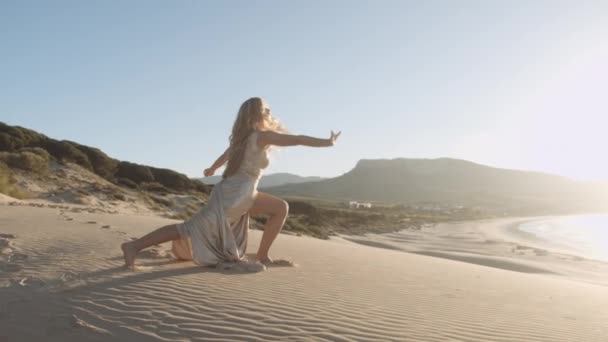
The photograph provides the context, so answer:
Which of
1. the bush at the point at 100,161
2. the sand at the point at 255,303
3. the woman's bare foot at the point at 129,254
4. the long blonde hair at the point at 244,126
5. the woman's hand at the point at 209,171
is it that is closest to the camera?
the sand at the point at 255,303

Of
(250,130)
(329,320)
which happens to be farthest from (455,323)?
(250,130)

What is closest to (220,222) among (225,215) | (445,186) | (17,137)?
(225,215)

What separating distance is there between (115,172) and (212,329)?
31.4 metres

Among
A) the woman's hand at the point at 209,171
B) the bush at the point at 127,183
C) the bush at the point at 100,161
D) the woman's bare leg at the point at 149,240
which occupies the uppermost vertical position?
the bush at the point at 100,161

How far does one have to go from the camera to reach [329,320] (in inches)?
158

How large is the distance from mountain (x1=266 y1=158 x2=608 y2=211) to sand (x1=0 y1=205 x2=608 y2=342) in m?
122

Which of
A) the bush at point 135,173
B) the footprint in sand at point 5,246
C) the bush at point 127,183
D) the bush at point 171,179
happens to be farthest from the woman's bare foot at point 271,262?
the bush at point 135,173

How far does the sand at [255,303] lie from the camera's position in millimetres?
3727

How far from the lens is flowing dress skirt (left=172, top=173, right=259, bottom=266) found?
5141 millimetres

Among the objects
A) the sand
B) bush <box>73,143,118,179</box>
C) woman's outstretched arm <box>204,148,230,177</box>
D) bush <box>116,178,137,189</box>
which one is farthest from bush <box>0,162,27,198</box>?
woman's outstretched arm <box>204,148,230,177</box>

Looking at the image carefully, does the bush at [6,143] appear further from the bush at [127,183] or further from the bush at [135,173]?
the bush at [135,173]

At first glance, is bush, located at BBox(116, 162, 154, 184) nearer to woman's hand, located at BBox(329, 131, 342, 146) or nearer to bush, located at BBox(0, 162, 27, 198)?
bush, located at BBox(0, 162, 27, 198)

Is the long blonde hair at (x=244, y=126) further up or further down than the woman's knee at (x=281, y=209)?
further up

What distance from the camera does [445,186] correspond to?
14712 centimetres
